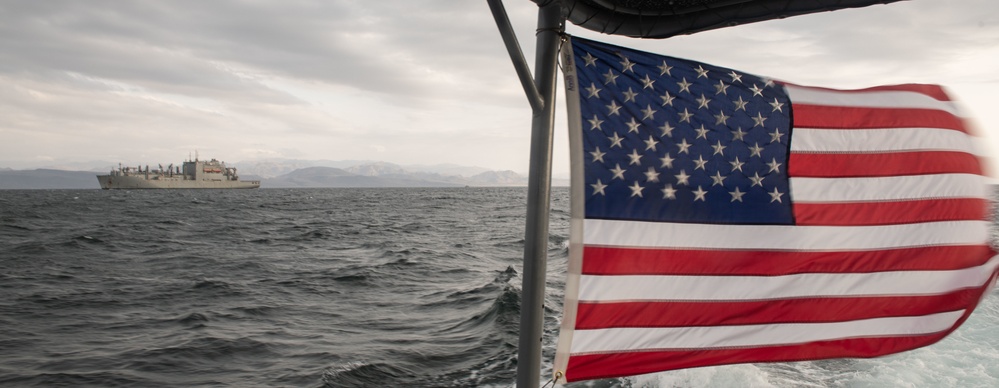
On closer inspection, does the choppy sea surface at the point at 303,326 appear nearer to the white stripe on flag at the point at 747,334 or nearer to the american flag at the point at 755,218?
the white stripe on flag at the point at 747,334

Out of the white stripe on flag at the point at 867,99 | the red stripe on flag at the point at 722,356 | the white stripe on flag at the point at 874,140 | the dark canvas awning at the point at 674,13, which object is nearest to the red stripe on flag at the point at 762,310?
the red stripe on flag at the point at 722,356

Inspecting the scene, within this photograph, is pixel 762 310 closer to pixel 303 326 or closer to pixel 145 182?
pixel 303 326

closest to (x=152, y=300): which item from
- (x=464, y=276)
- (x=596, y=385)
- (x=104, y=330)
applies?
(x=104, y=330)

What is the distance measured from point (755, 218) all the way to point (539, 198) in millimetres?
1472

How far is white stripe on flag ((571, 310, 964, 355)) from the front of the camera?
337 cm

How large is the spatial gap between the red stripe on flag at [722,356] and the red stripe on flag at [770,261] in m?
0.42

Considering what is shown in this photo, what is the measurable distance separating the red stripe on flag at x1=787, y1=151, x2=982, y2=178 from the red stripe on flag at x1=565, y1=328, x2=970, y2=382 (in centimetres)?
96

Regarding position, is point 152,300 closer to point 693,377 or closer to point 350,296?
point 350,296

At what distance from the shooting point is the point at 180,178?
16525cm

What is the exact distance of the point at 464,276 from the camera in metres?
21.9

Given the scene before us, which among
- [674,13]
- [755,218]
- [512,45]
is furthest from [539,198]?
[674,13]

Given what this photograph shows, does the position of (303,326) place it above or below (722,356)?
below

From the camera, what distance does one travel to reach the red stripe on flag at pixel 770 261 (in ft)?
11.0

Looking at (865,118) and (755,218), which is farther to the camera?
(865,118)
